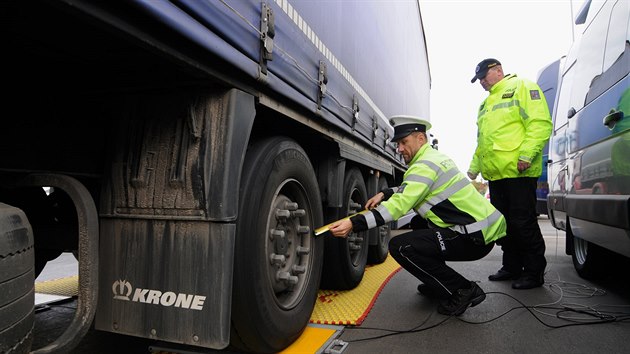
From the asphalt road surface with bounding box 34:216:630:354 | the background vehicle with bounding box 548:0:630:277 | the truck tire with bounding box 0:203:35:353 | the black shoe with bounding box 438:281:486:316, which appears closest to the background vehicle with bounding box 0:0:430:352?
the truck tire with bounding box 0:203:35:353

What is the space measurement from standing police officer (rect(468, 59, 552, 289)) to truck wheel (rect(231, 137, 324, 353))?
1874 mm

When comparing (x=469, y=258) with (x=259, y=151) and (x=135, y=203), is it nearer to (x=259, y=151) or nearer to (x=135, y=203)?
(x=259, y=151)

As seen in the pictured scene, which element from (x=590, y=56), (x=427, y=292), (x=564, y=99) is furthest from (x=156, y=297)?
(x=564, y=99)

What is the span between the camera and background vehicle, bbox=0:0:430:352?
1260 mm

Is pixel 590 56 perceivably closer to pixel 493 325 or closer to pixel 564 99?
pixel 564 99

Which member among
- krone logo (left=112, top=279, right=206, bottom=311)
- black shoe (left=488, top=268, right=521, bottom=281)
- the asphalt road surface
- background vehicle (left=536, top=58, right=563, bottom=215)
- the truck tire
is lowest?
the asphalt road surface

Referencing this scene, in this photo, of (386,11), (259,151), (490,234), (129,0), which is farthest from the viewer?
(386,11)

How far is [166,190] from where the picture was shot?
1.58 meters

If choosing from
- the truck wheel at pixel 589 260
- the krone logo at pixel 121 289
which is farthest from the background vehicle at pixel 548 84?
the krone logo at pixel 121 289

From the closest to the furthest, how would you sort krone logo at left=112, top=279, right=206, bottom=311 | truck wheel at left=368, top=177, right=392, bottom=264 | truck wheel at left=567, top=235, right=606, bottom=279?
krone logo at left=112, top=279, right=206, bottom=311, truck wheel at left=567, top=235, right=606, bottom=279, truck wheel at left=368, top=177, right=392, bottom=264

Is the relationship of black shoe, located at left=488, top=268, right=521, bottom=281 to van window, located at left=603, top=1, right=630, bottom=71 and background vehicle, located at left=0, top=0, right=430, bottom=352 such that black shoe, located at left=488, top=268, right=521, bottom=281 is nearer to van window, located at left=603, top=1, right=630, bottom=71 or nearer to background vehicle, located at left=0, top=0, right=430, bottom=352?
van window, located at left=603, top=1, right=630, bottom=71

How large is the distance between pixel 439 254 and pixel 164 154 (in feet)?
6.51

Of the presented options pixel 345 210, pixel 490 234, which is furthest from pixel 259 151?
pixel 490 234

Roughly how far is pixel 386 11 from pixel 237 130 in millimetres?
3206
